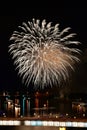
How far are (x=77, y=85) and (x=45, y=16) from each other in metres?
1.26

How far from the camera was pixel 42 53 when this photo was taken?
195 inches

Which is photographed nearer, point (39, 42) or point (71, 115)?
point (39, 42)

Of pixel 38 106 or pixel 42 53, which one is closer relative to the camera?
pixel 42 53

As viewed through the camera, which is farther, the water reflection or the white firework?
the water reflection

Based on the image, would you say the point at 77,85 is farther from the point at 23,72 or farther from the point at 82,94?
the point at 23,72

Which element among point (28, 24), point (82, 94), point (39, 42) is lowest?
point (82, 94)

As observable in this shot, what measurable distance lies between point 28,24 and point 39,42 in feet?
1.41

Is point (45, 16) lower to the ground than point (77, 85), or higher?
higher

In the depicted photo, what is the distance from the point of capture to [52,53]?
4.98 metres

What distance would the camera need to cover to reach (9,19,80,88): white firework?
497 cm

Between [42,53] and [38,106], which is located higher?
[42,53]

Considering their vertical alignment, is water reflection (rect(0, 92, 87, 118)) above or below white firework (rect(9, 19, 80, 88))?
below

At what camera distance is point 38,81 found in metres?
5.22

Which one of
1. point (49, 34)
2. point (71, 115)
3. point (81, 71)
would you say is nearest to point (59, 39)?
point (49, 34)
